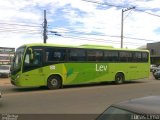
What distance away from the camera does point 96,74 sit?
942 inches

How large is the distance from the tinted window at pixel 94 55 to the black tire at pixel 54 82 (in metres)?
2.85

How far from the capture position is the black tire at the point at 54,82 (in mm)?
21125

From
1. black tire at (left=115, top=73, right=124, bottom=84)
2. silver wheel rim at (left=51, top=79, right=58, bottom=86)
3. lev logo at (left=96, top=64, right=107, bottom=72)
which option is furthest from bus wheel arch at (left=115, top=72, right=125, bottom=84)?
silver wheel rim at (left=51, top=79, right=58, bottom=86)

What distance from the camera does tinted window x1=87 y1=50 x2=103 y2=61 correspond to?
76.7 ft

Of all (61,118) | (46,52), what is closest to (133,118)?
(61,118)

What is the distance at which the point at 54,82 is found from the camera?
21.3 metres

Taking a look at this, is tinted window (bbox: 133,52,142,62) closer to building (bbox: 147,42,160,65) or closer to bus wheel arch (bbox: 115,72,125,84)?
bus wheel arch (bbox: 115,72,125,84)

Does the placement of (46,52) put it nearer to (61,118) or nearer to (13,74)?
(13,74)

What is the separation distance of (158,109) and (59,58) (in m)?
17.5

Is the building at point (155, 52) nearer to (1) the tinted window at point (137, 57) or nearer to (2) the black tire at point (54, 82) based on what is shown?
(1) the tinted window at point (137, 57)

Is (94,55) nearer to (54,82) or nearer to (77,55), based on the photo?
(77,55)

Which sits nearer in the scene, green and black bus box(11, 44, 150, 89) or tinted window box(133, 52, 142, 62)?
→ green and black bus box(11, 44, 150, 89)

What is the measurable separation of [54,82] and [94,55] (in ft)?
12.7

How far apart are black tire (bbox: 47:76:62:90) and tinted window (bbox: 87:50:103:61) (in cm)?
285
